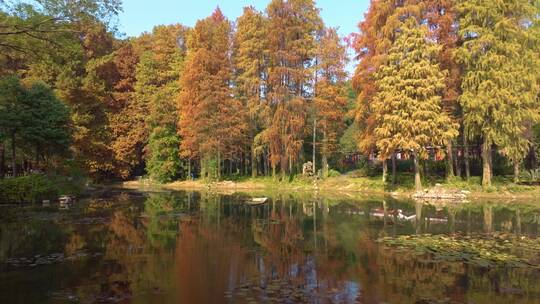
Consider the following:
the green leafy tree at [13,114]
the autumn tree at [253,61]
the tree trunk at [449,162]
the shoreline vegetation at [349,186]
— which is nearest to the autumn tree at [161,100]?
the shoreline vegetation at [349,186]

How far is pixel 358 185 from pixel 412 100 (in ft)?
32.8

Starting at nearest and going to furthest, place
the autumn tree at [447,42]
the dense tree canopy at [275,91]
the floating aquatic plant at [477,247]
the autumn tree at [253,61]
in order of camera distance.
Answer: the floating aquatic plant at [477,247] < the dense tree canopy at [275,91] < the autumn tree at [447,42] < the autumn tree at [253,61]

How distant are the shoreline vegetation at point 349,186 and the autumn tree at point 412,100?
2536 mm

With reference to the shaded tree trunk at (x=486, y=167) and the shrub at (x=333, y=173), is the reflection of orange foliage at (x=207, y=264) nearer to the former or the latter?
the shaded tree trunk at (x=486, y=167)

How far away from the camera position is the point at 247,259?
12.9 metres

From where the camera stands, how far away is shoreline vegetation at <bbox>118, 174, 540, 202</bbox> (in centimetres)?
3041

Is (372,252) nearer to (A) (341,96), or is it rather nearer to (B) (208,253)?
(B) (208,253)

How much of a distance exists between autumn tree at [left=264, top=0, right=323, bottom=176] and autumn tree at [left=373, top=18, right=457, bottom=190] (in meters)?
10.1

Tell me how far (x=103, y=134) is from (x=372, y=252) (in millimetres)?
39778

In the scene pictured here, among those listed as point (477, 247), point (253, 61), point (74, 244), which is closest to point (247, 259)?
point (74, 244)

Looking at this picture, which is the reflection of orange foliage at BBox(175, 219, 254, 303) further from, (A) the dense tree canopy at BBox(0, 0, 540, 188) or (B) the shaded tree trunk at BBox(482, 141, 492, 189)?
(B) the shaded tree trunk at BBox(482, 141, 492, 189)

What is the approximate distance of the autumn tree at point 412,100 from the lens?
30422mm

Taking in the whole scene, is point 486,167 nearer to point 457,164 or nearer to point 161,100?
point 457,164

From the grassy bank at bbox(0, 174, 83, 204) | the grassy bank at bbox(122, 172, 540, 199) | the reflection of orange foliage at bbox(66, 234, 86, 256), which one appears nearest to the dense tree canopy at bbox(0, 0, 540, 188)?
the grassy bank at bbox(122, 172, 540, 199)
